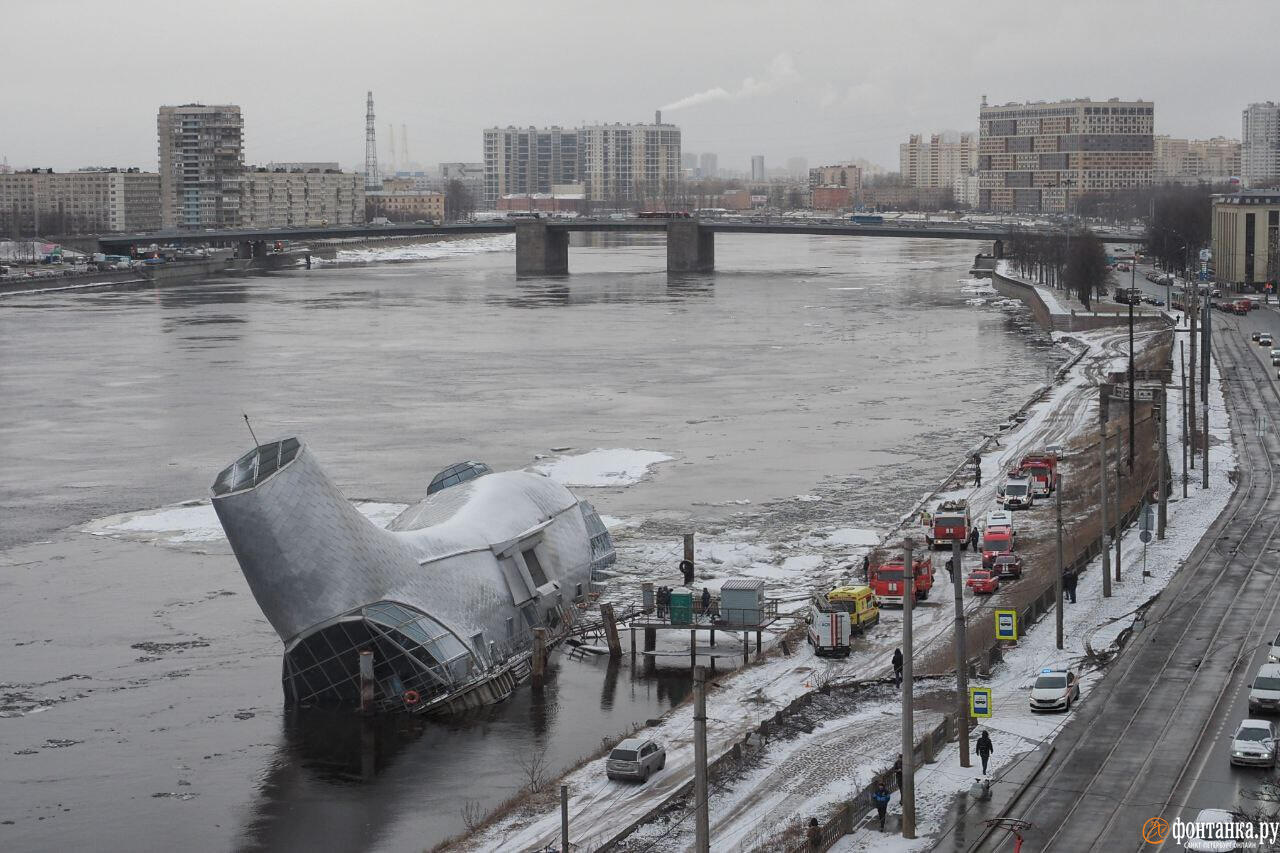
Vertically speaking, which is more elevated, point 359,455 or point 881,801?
point 359,455

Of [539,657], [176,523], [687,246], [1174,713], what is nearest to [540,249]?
[687,246]

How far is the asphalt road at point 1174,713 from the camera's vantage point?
1862cm

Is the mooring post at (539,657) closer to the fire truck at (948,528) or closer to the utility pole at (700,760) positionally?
the fire truck at (948,528)

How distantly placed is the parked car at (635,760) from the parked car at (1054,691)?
4.78 m

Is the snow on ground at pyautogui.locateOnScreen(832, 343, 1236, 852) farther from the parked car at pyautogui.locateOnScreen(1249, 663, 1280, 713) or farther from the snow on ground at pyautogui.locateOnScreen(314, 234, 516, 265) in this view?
the snow on ground at pyautogui.locateOnScreen(314, 234, 516, 265)

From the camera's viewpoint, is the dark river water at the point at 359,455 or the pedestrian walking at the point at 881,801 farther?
the dark river water at the point at 359,455

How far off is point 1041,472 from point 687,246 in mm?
95754

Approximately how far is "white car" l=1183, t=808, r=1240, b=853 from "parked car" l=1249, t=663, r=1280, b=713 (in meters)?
4.10

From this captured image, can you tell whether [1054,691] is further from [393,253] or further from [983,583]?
[393,253]

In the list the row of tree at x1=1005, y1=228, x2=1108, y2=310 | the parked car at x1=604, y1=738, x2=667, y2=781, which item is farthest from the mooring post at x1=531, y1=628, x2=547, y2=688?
the row of tree at x1=1005, y1=228, x2=1108, y2=310

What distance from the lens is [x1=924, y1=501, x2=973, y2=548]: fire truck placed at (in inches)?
1325

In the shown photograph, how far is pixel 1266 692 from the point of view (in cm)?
2167

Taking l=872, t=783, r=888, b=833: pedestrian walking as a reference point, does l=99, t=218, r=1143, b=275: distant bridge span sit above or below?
above

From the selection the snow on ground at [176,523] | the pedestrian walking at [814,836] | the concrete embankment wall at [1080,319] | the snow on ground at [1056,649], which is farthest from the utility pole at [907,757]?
the concrete embankment wall at [1080,319]
